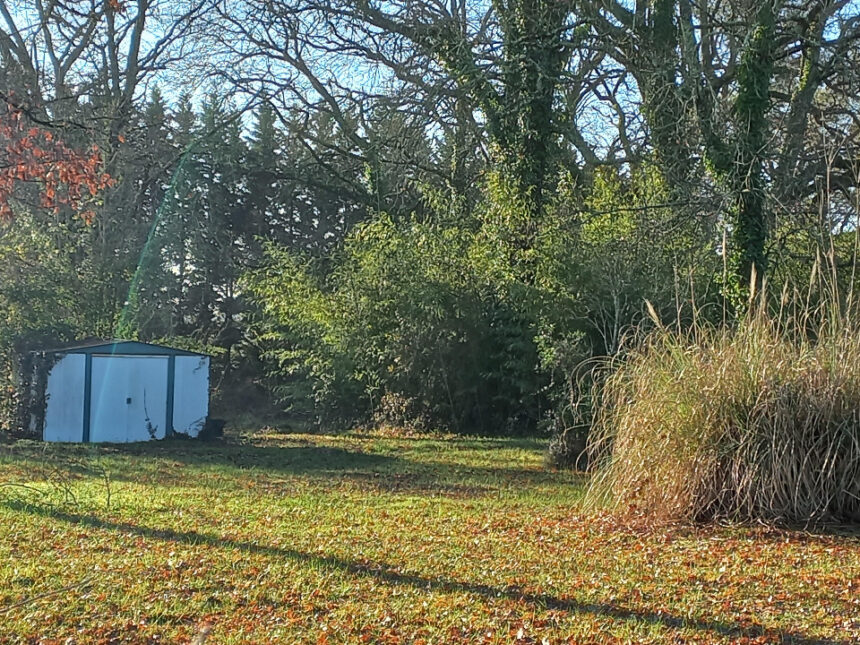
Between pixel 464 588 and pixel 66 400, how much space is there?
13069mm

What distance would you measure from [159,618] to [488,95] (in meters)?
14.2

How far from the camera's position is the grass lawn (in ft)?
16.1

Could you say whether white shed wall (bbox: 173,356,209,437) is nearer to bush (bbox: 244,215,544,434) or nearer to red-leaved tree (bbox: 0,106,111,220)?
bush (bbox: 244,215,544,434)

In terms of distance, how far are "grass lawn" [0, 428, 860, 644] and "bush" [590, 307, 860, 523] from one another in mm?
374

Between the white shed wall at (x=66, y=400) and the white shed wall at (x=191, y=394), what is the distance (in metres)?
1.69

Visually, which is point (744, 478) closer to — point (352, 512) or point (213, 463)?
point (352, 512)

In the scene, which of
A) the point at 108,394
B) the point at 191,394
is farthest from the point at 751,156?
the point at 108,394

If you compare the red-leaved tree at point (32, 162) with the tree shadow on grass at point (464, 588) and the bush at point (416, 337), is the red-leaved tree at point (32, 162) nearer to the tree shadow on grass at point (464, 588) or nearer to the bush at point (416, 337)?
the tree shadow on grass at point (464, 588)

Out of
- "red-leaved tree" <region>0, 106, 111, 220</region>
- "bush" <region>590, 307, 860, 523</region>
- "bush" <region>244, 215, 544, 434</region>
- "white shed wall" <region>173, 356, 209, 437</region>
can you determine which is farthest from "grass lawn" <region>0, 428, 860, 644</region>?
"bush" <region>244, 215, 544, 434</region>

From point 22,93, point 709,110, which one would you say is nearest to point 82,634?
point 22,93

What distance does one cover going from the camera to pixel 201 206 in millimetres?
32812

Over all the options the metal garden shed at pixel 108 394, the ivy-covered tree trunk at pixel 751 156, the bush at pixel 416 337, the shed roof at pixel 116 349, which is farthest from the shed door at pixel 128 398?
the ivy-covered tree trunk at pixel 751 156

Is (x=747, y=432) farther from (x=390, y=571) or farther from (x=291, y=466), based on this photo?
(x=291, y=466)

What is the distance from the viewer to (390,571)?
20.1 feet
